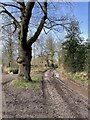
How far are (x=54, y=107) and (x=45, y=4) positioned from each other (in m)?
13.1

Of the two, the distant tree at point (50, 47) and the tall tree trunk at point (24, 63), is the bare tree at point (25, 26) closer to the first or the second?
the tall tree trunk at point (24, 63)

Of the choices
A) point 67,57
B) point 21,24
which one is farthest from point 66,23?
point 67,57

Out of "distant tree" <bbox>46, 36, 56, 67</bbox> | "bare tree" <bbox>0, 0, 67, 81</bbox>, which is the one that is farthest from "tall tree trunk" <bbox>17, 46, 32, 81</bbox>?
"distant tree" <bbox>46, 36, 56, 67</bbox>

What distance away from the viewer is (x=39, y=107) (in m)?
11.0

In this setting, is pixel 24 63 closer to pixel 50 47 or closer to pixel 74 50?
pixel 74 50

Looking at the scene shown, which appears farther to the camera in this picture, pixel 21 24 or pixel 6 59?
pixel 6 59

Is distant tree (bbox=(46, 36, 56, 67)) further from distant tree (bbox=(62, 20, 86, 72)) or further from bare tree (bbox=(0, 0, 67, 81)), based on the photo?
bare tree (bbox=(0, 0, 67, 81))

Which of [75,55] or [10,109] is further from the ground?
[75,55]

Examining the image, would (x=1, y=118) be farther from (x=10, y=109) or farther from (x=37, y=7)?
(x=37, y=7)

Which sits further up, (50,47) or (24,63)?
(50,47)

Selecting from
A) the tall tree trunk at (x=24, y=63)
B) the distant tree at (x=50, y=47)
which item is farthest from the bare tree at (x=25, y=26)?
the distant tree at (x=50, y=47)

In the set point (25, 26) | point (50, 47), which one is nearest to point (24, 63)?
point (25, 26)

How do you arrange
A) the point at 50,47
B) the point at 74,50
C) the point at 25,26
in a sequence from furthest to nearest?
the point at 50,47
the point at 74,50
the point at 25,26

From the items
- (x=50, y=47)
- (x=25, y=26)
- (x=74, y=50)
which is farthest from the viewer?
(x=50, y=47)
